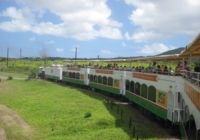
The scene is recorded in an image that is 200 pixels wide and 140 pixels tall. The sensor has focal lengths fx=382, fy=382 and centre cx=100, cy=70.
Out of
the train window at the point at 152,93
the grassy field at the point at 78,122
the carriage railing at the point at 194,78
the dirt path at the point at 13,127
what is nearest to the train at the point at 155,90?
the train window at the point at 152,93

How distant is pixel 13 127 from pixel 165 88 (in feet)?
44.6

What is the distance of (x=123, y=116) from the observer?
3216 cm

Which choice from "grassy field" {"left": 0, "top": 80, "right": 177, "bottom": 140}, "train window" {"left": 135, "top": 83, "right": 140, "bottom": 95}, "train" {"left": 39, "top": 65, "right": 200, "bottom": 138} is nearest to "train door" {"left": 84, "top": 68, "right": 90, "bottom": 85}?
"train" {"left": 39, "top": 65, "right": 200, "bottom": 138}

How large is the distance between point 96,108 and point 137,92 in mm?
4708

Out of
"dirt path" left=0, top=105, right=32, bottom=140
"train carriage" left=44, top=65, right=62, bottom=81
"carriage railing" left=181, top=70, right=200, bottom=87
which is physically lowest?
"dirt path" left=0, top=105, right=32, bottom=140

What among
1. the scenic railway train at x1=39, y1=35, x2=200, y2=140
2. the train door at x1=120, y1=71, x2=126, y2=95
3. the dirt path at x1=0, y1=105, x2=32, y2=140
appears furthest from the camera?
the train door at x1=120, y1=71, x2=126, y2=95

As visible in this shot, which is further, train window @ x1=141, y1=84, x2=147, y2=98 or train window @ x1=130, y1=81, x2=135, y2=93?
train window @ x1=130, y1=81, x2=135, y2=93

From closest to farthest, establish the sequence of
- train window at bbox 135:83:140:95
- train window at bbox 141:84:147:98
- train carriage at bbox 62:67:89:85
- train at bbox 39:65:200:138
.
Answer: train at bbox 39:65:200:138 → train window at bbox 141:84:147:98 → train window at bbox 135:83:140:95 → train carriage at bbox 62:67:89:85

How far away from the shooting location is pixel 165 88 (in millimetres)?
25844

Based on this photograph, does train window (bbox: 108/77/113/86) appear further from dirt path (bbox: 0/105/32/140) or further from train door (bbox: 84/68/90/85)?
dirt path (bbox: 0/105/32/140)

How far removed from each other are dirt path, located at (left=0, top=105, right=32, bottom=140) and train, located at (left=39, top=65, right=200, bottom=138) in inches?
386

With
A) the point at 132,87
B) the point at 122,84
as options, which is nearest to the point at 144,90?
the point at 132,87

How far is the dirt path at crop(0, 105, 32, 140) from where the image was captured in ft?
94.1

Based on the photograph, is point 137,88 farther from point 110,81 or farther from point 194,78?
point 194,78
